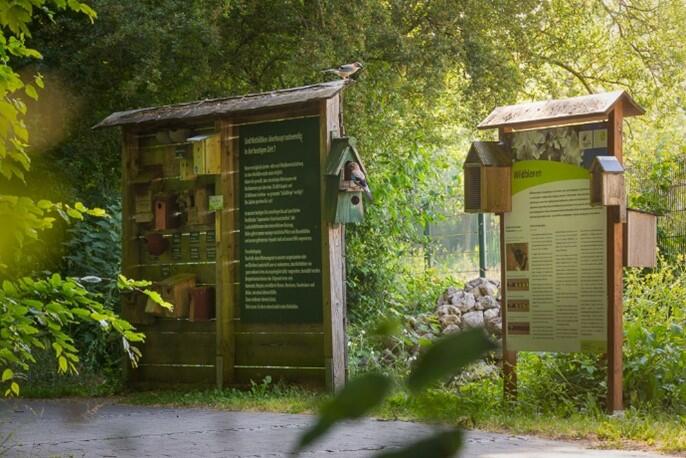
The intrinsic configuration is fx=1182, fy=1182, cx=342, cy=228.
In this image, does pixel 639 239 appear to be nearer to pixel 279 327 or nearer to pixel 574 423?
pixel 574 423

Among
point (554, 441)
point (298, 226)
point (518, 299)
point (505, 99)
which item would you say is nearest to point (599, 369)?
point (518, 299)

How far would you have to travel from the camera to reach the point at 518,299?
9375mm

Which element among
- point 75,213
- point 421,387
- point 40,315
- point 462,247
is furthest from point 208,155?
point 462,247

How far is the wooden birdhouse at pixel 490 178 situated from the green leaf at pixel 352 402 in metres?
8.69

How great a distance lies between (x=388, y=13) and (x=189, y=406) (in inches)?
258

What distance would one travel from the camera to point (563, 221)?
29.8 feet

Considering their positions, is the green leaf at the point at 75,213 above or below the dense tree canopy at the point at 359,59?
below

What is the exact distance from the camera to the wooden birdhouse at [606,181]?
28.1 feet

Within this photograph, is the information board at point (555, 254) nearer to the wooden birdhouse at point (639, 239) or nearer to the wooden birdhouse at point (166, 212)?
the wooden birdhouse at point (639, 239)

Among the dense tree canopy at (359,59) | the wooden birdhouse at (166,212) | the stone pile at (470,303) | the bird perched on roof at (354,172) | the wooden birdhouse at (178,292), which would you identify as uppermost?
the dense tree canopy at (359,59)

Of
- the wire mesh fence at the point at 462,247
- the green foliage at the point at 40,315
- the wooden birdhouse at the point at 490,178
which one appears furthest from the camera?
the wire mesh fence at the point at 462,247

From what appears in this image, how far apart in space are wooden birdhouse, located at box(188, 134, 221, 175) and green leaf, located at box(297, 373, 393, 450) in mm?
10694

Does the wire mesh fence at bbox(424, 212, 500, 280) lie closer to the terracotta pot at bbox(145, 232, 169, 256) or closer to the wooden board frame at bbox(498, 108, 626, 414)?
the terracotta pot at bbox(145, 232, 169, 256)

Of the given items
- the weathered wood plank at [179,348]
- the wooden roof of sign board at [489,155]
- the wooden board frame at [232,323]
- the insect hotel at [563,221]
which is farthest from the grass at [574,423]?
the wooden roof of sign board at [489,155]
